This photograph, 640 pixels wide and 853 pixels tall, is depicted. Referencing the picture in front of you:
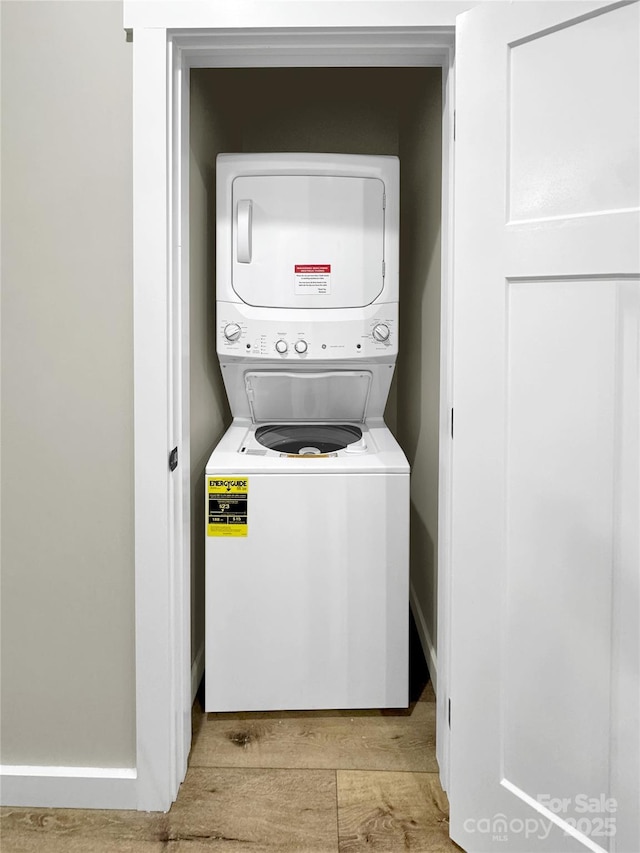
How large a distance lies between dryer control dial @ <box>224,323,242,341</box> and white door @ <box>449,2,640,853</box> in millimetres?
1031

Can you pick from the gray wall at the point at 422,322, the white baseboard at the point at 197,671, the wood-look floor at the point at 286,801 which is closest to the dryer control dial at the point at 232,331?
the gray wall at the point at 422,322

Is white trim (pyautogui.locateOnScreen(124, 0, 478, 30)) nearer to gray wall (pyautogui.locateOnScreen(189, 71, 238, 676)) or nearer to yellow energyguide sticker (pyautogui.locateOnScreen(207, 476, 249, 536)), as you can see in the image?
gray wall (pyautogui.locateOnScreen(189, 71, 238, 676))

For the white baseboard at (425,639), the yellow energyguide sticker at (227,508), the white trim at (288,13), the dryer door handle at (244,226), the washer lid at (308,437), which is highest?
the white trim at (288,13)

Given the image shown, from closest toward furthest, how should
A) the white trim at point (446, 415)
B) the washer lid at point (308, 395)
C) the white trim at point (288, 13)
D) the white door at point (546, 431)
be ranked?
the white door at point (546, 431), the white trim at point (288, 13), the white trim at point (446, 415), the washer lid at point (308, 395)

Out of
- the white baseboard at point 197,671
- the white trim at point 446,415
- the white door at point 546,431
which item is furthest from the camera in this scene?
the white baseboard at point 197,671

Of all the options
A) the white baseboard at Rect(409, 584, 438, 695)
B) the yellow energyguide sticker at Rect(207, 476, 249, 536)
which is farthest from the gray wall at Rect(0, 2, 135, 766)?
the white baseboard at Rect(409, 584, 438, 695)

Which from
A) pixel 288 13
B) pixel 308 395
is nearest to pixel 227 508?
pixel 308 395

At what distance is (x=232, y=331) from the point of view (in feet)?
7.70

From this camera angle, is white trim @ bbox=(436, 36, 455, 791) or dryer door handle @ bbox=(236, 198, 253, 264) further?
dryer door handle @ bbox=(236, 198, 253, 264)

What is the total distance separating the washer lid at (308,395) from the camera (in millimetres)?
2486

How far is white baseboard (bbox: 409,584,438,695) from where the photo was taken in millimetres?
2320

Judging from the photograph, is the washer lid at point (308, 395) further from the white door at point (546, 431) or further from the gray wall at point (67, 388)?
the white door at point (546, 431)

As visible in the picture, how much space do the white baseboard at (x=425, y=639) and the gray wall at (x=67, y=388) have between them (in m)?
1.07
